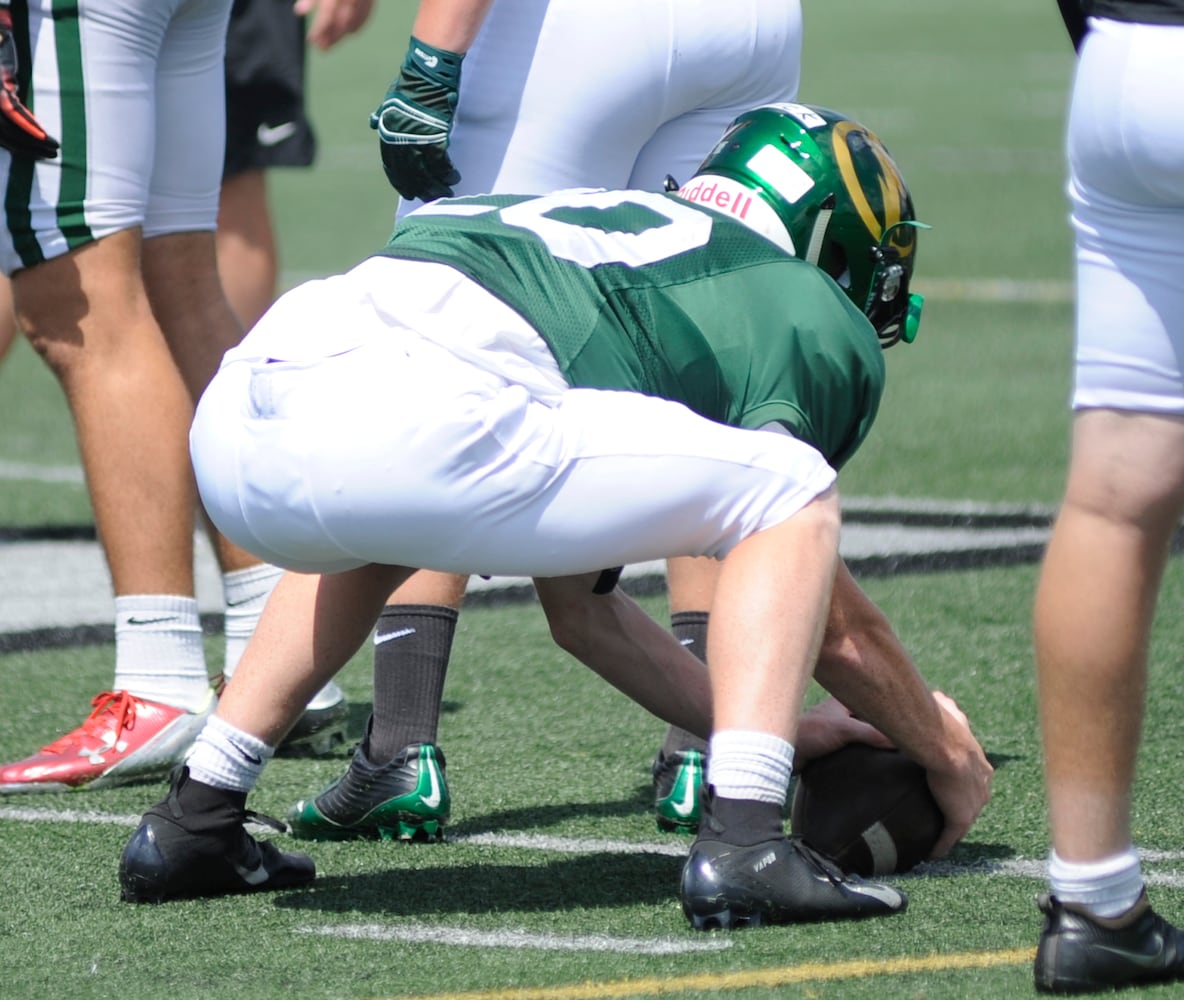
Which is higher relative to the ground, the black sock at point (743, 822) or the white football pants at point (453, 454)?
the white football pants at point (453, 454)

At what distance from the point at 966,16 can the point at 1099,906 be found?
28585 mm

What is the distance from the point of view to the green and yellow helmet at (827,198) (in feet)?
12.5

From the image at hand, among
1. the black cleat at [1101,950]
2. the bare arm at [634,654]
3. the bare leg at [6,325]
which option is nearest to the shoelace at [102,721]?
the bare arm at [634,654]

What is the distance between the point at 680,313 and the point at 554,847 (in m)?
0.95

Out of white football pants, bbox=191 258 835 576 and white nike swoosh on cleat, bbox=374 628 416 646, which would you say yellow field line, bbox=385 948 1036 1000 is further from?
white nike swoosh on cleat, bbox=374 628 416 646

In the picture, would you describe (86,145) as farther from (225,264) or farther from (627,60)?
(225,264)

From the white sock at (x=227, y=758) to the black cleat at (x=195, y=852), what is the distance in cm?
1

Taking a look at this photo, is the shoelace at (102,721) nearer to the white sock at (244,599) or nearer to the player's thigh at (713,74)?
the white sock at (244,599)

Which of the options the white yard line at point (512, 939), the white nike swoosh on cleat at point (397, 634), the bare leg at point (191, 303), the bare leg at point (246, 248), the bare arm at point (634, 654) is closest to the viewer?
the white yard line at point (512, 939)

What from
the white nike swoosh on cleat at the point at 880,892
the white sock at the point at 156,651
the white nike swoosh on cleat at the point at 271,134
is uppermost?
the white nike swoosh on cleat at the point at 880,892

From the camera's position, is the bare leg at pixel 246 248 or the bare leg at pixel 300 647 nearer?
the bare leg at pixel 300 647

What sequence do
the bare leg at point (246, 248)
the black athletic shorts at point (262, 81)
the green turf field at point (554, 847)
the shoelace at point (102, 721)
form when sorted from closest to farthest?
the green turf field at point (554, 847) < the shoelace at point (102, 721) < the black athletic shorts at point (262, 81) < the bare leg at point (246, 248)

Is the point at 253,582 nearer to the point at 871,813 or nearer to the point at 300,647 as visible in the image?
the point at 300,647

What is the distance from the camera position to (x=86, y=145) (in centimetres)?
465
